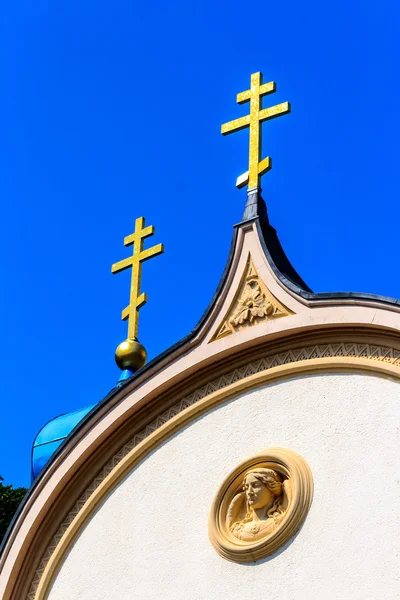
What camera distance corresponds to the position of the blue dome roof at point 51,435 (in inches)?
603

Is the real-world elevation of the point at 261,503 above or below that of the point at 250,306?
below

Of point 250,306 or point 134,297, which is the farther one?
point 134,297

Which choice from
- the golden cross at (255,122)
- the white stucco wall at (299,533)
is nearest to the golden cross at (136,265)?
the golden cross at (255,122)

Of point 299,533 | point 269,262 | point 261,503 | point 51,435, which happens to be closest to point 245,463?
point 261,503

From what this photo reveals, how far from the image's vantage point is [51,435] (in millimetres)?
15547

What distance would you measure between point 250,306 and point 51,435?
4.58m

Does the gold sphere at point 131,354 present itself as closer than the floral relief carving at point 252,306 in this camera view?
No

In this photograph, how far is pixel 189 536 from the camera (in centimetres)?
1116

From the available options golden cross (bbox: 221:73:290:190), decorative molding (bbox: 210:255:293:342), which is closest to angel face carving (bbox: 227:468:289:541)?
decorative molding (bbox: 210:255:293:342)

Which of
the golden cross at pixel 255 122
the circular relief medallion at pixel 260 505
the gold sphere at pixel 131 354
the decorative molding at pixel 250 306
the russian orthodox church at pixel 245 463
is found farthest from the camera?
the gold sphere at pixel 131 354

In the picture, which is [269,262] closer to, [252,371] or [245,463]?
[252,371]

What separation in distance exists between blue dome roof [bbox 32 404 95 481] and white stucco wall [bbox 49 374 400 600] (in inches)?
137

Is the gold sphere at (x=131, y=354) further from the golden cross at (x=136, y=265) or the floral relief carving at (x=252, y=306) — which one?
the floral relief carving at (x=252, y=306)

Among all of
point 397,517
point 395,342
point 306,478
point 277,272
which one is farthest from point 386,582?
point 277,272
